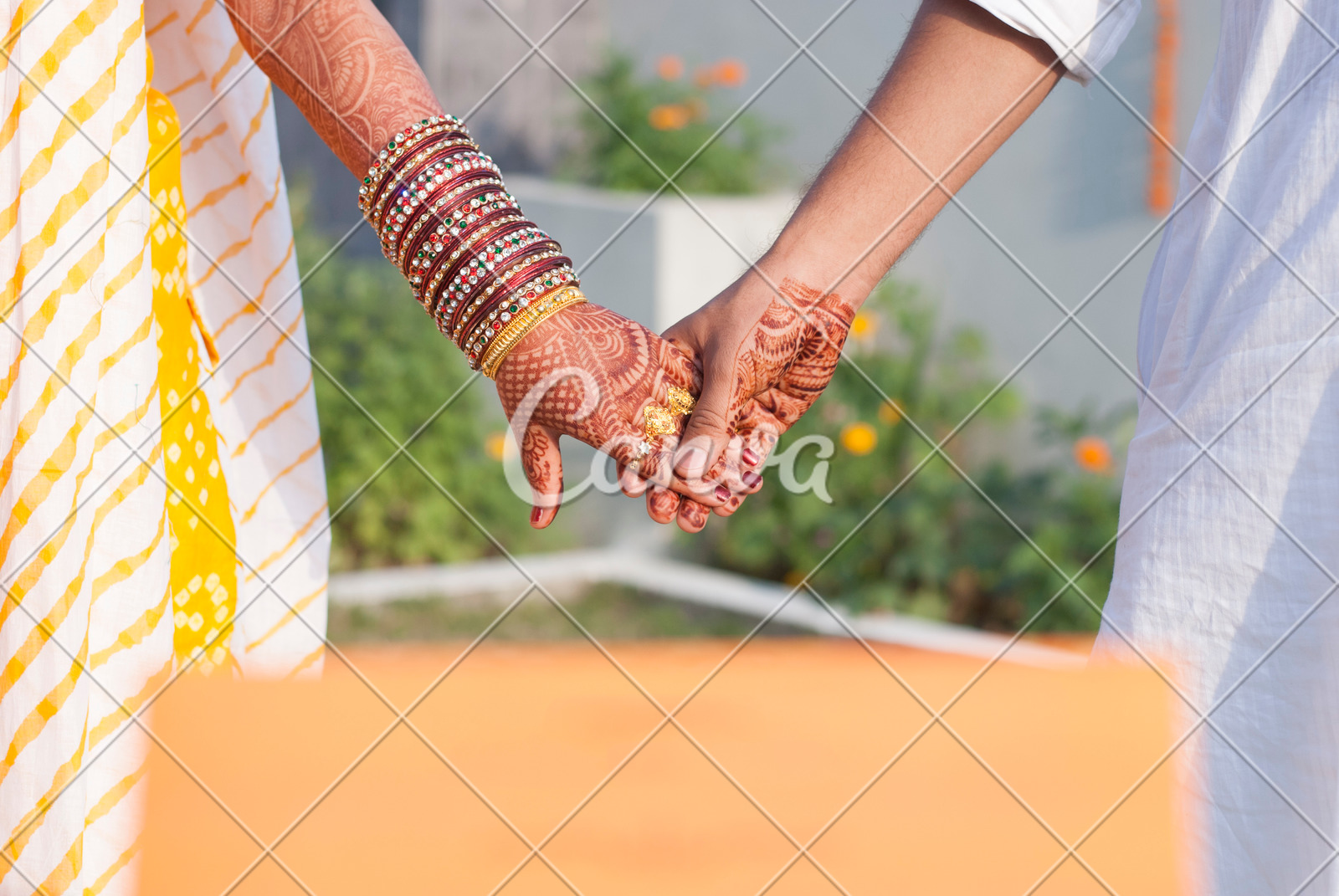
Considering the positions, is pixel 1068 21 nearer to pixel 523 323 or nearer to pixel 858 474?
pixel 523 323

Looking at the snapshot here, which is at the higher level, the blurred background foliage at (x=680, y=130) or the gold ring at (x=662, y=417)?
the blurred background foliage at (x=680, y=130)

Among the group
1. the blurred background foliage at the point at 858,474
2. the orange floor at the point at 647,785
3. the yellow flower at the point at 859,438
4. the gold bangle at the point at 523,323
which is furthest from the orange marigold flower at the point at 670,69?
the orange floor at the point at 647,785

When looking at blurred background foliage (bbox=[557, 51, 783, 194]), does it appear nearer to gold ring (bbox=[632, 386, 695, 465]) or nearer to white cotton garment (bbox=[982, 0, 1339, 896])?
gold ring (bbox=[632, 386, 695, 465])

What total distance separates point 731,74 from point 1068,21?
3.53m

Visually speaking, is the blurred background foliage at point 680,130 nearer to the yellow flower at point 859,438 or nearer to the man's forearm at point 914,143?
the yellow flower at point 859,438

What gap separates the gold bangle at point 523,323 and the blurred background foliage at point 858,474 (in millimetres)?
2355

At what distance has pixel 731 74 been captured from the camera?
4395 millimetres

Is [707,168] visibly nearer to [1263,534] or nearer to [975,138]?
[975,138]

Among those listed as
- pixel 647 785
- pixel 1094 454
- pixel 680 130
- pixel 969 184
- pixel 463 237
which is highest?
pixel 680 130

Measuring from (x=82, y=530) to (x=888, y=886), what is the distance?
29.1 inches

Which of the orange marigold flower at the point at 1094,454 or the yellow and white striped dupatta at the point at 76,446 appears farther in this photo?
the orange marigold flower at the point at 1094,454

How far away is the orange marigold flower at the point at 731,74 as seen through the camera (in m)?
4.40

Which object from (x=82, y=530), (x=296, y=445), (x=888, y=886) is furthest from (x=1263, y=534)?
(x=296, y=445)

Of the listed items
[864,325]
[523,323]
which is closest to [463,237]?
[523,323]
